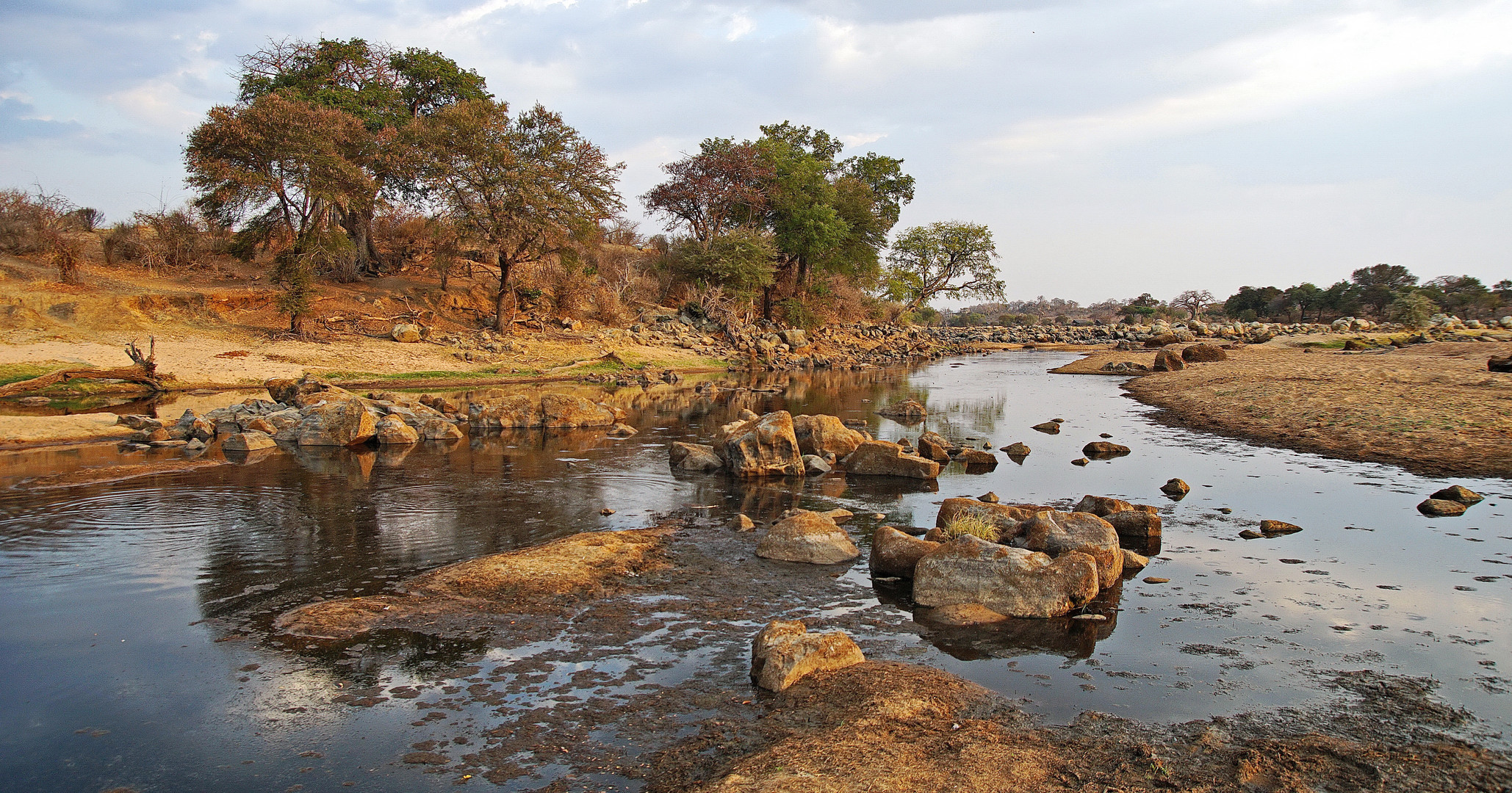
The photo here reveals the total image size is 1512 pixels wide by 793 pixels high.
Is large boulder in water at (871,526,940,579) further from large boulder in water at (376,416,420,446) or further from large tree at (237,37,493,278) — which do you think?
large tree at (237,37,493,278)

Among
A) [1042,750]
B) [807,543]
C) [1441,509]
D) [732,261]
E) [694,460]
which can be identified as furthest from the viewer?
[732,261]

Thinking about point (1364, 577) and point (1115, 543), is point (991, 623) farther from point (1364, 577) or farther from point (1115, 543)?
point (1364, 577)

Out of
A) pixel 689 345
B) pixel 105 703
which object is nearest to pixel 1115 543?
pixel 105 703

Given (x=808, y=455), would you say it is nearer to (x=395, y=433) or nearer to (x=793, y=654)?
(x=395, y=433)

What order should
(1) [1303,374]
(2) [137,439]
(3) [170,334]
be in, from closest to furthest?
1. (2) [137,439]
2. (1) [1303,374]
3. (3) [170,334]

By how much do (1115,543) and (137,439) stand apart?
19302 millimetres

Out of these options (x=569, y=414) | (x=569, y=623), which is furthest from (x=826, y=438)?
(x=569, y=623)

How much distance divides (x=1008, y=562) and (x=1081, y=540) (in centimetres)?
147

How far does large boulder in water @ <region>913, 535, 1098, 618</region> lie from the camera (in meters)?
7.70

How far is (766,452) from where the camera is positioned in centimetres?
1491

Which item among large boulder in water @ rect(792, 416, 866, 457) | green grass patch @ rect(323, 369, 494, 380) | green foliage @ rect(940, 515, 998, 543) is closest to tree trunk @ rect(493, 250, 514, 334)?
green grass patch @ rect(323, 369, 494, 380)

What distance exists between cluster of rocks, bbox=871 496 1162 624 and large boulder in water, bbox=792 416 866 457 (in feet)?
20.3

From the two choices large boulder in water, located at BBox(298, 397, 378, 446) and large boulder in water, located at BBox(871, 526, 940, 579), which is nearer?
large boulder in water, located at BBox(871, 526, 940, 579)

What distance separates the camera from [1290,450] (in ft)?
53.9
